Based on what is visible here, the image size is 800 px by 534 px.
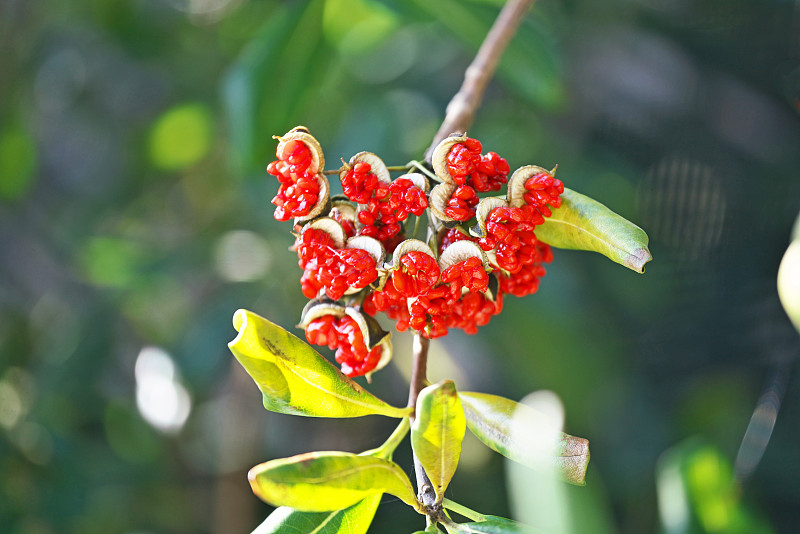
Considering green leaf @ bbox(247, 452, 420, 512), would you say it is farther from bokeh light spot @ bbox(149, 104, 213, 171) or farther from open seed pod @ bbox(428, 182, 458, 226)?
bokeh light spot @ bbox(149, 104, 213, 171)

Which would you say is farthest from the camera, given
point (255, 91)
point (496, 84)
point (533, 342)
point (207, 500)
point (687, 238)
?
point (207, 500)

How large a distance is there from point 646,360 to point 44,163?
1.59 m

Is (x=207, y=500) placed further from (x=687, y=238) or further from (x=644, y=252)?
(x=644, y=252)

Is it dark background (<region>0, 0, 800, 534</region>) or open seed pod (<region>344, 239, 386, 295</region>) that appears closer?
open seed pod (<region>344, 239, 386, 295</region>)

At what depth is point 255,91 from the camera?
102 cm

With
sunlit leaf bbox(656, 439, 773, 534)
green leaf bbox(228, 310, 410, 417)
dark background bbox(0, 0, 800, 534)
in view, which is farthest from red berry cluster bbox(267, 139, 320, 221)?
sunlit leaf bbox(656, 439, 773, 534)

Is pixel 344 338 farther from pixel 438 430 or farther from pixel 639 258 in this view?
pixel 639 258

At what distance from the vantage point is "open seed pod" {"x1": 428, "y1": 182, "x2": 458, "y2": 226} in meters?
0.53

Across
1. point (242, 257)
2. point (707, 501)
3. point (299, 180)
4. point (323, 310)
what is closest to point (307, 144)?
point (299, 180)

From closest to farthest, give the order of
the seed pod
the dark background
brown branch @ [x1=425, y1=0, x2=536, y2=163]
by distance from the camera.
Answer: the seed pod
brown branch @ [x1=425, y1=0, x2=536, y2=163]
the dark background

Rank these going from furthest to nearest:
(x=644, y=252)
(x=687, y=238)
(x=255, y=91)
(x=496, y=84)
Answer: (x=496, y=84), (x=687, y=238), (x=255, y=91), (x=644, y=252)

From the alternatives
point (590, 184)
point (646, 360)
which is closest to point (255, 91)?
point (590, 184)

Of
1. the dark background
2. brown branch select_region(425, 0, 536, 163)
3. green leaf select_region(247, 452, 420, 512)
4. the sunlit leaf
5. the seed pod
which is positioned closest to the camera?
green leaf select_region(247, 452, 420, 512)

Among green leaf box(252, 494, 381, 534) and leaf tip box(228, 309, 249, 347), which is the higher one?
leaf tip box(228, 309, 249, 347)
